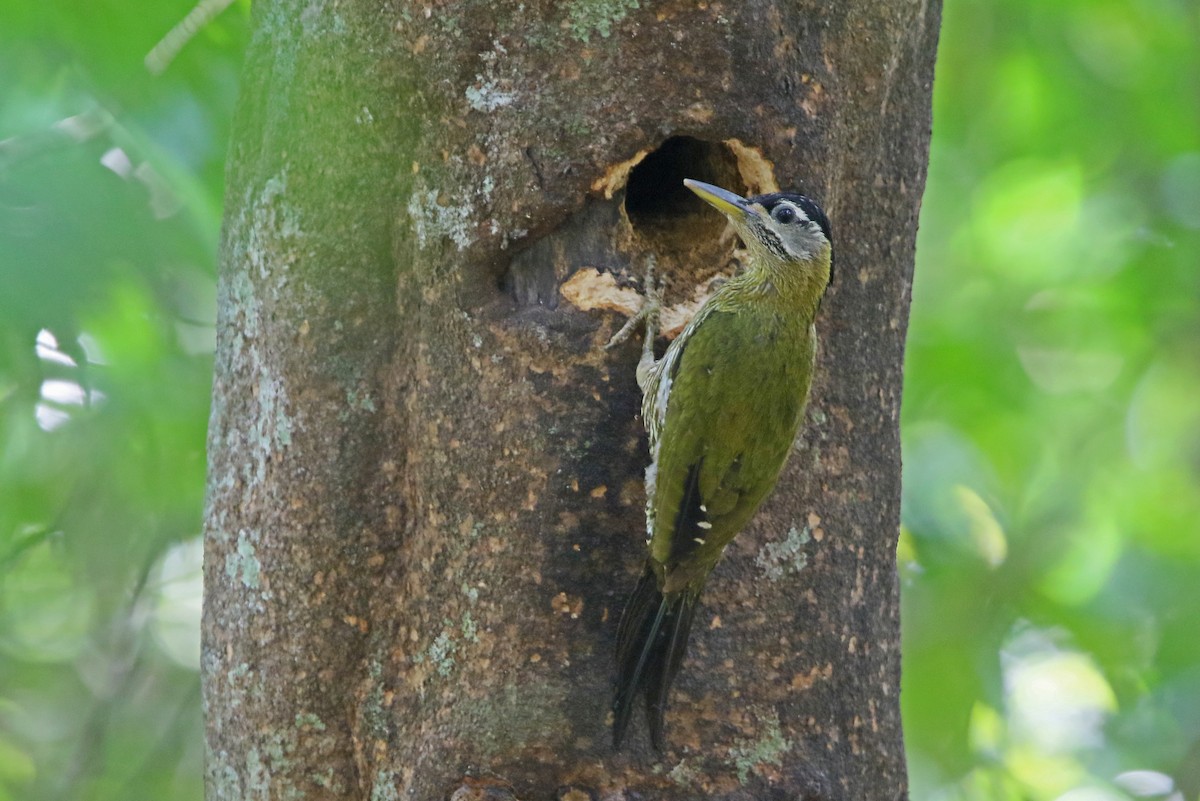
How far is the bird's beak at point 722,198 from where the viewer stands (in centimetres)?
324

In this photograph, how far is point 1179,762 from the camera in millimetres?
6105

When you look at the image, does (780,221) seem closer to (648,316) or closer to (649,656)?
(648,316)

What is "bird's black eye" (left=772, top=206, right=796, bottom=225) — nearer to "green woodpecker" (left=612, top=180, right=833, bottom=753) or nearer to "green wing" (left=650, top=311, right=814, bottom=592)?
"green woodpecker" (left=612, top=180, right=833, bottom=753)

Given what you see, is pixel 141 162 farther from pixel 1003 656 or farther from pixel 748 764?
pixel 1003 656

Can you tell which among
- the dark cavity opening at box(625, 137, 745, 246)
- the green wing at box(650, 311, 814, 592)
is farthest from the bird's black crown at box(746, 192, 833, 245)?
the green wing at box(650, 311, 814, 592)

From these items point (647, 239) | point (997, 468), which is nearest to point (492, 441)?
point (647, 239)

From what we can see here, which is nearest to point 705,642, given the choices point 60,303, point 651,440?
point 651,440

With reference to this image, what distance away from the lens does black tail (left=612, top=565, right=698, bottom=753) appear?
2.75m

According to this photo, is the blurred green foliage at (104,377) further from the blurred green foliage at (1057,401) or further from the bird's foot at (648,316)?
the blurred green foliage at (1057,401)

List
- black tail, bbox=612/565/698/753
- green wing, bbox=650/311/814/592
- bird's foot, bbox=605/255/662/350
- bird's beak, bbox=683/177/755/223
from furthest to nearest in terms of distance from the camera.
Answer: bird's beak, bbox=683/177/755/223
bird's foot, bbox=605/255/662/350
green wing, bbox=650/311/814/592
black tail, bbox=612/565/698/753

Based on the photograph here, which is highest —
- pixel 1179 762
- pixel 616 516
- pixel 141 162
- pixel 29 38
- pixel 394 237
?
pixel 29 38

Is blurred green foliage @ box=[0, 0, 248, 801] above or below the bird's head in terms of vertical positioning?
above

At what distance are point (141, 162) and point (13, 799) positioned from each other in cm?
377

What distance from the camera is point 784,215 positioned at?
325 centimetres
